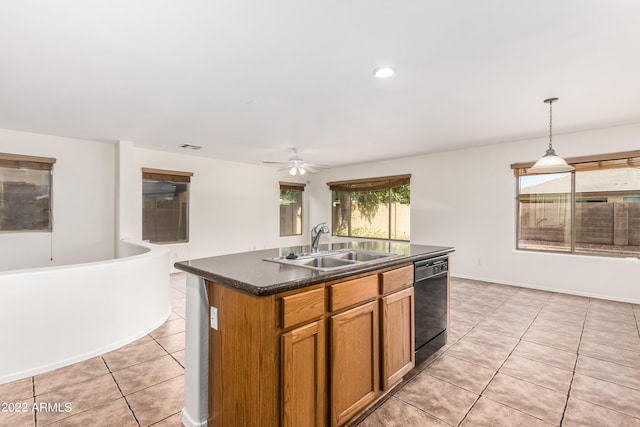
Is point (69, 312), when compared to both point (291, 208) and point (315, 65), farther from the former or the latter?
point (291, 208)

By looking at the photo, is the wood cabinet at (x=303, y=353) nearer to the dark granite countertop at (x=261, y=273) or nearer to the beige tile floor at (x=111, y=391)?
A: the dark granite countertop at (x=261, y=273)

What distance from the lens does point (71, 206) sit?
15.7 feet

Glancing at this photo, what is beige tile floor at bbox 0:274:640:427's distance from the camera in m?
1.83

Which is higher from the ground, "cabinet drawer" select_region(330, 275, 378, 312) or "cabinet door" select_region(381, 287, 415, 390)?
"cabinet drawer" select_region(330, 275, 378, 312)

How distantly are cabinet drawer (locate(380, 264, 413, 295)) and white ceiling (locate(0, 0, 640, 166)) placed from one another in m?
1.57

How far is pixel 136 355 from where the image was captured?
103 inches

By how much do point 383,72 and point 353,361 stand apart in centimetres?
217

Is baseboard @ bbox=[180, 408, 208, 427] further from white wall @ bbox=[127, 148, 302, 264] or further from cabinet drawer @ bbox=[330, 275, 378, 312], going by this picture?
white wall @ bbox=[127, 148, 302, 264]

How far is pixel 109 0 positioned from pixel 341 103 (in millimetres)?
2093

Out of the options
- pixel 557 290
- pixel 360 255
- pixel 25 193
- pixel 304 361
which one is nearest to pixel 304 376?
pixel 304 361

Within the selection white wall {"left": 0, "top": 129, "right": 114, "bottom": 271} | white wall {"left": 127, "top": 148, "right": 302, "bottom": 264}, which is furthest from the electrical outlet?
white wall {"left": 0, "top": 129, "right": 114, "bottom": 271}

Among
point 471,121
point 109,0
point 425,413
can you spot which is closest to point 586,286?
point 471,121

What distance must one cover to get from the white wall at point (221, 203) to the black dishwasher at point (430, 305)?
4.74 m

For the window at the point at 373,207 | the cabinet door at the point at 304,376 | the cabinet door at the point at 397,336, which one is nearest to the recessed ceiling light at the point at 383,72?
the cabinet door at the point at 397,336
